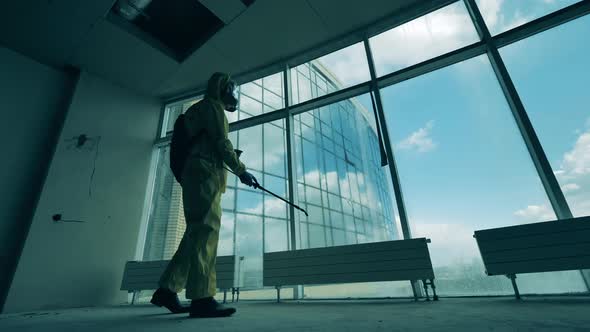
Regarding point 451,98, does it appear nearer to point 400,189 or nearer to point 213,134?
point 400,189

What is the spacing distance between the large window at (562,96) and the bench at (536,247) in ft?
1.00

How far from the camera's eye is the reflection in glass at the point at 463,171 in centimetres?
220

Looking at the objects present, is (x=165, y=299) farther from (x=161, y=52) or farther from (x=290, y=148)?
(x=161, y=52)

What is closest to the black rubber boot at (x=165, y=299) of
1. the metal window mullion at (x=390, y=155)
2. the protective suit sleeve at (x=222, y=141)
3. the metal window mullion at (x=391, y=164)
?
the protective suit sleeve at (x=222, y=141)

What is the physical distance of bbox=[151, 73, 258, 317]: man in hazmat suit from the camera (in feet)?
4.37

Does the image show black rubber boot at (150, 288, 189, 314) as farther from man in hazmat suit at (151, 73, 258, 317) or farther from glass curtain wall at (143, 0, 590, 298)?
glass curtain wall at (143, 0, 590, 298)

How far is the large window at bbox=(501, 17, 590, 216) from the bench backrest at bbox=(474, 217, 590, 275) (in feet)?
1.01

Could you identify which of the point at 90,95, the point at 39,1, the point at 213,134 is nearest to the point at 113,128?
the point at 90,95

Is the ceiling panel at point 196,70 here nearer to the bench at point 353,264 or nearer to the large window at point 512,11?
the bench at point 353,264

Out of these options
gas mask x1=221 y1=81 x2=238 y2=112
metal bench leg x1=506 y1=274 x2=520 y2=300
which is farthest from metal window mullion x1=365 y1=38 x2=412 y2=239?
gas mask x1=221 y1=81 x2=238 y2=112

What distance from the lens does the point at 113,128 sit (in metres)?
3.77

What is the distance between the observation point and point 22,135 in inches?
119

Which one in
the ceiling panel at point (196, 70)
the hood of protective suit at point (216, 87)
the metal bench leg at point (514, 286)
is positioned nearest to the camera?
the hood of protective suit at point (216, 87)

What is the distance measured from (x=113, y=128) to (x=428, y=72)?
4158mm
